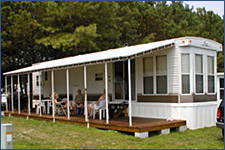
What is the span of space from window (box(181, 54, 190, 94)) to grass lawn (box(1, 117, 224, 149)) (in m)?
1.51

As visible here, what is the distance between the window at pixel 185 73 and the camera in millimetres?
10562

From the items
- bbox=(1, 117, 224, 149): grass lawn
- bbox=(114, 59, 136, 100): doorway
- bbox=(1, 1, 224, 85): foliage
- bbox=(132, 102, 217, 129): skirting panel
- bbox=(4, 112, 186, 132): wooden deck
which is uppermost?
bbox=(1, 1, 224, 85): foliage

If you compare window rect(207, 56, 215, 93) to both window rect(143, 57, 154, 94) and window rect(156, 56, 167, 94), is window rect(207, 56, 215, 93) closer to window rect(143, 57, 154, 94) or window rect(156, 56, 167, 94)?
window rect(156, 56, 167, 94)

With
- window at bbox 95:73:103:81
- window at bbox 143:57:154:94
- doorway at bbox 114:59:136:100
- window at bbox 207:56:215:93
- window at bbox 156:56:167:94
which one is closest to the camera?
window at bbox 156:56:167:94

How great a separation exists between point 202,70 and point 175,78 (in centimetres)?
130

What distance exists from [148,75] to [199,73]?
1.85 meters

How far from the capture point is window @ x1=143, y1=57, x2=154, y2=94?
36.7 feet

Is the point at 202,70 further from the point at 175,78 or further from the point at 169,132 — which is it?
the point at 169,132

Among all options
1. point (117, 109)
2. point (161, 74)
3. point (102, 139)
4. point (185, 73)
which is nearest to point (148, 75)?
point (161, 74)

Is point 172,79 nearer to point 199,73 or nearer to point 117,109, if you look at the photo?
point 199,73

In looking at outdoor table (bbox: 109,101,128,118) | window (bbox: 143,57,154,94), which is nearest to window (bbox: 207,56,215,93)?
window (bbox: 143,57,154,94)

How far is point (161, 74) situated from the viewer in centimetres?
1091

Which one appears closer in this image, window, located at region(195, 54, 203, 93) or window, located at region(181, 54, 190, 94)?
window, located at region(181, 54, 190, 94)

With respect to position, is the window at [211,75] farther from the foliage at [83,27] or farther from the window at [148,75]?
the foliage at [83,27]
